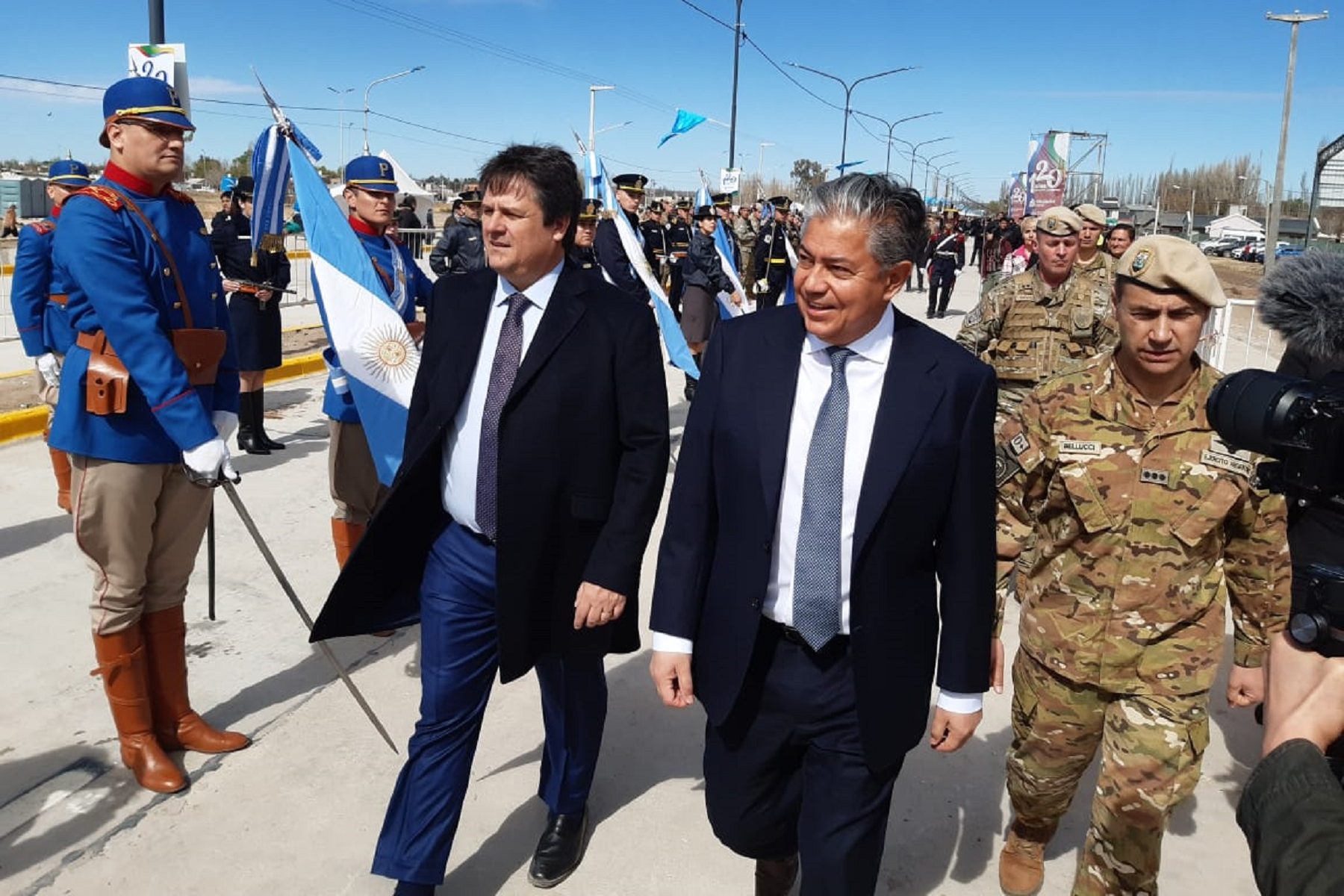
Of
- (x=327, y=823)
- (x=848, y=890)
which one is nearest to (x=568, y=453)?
(x=848, y=890)

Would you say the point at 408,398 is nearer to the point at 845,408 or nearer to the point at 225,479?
the point at 225,479

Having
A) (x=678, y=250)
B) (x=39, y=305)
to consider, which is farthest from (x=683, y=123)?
(x=39, y=305)

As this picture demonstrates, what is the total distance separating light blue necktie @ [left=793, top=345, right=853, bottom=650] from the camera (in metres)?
2.22

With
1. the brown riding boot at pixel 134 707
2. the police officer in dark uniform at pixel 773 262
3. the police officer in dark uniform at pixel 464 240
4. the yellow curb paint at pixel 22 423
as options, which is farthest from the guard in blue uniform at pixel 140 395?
the police officer in dark uniform at pixel 773 262

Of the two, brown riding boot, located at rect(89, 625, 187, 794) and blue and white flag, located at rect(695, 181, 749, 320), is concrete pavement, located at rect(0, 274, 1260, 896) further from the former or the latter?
blue and white flag, located at rect(695, 181, 749, 320)

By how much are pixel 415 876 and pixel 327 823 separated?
2.19ft

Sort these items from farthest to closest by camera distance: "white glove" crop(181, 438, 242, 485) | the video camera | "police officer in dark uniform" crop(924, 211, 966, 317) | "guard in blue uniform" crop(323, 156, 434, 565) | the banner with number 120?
"police officer in dark uniform" crop(924, 211, 966, 317) → the banner with number 120 → "guard in blue uniform" crop(323, 156, 434, 565) → "white glove" crop(181, 438, 242, 485) → the video camera

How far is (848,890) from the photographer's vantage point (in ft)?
7.74

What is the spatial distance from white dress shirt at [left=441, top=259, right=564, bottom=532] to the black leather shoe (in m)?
0.98

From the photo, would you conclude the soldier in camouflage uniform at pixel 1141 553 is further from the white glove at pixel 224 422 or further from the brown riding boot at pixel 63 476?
the brown riding boot at pixel 63 476

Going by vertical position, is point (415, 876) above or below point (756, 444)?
below

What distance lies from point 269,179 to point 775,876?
3.89 m

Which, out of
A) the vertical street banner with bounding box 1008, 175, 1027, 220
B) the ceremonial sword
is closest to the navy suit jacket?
the ceremonial sword

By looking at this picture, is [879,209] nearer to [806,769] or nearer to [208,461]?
[806,769]
